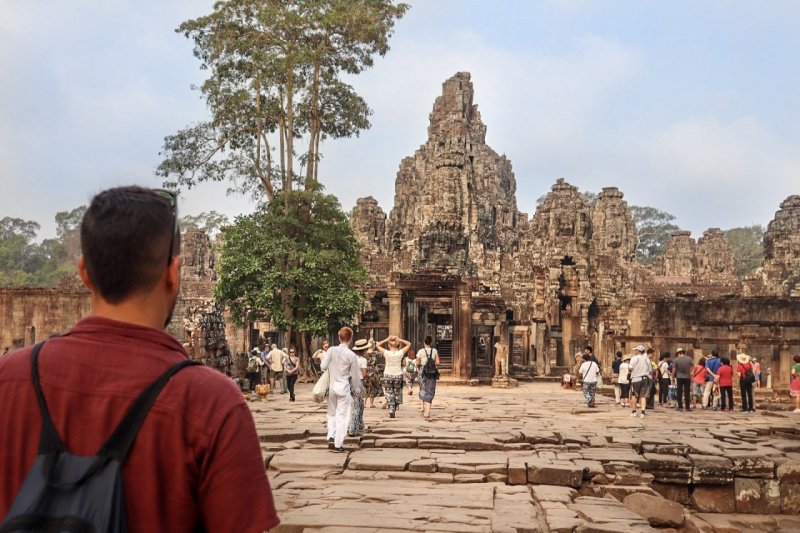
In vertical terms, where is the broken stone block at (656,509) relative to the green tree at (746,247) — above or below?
below

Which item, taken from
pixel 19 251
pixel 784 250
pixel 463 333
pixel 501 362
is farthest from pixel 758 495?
pixel 19 251

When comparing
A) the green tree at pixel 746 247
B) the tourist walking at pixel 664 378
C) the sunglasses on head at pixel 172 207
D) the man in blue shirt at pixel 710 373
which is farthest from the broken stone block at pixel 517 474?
the green tree at pixel 746 247

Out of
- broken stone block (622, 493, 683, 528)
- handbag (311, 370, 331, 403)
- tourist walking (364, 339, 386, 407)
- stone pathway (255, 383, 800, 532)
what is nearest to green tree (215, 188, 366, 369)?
tourist walking (364, 339, 386, 407)

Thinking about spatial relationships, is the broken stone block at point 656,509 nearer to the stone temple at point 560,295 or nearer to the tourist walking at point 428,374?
the tourist walking at point 428,374

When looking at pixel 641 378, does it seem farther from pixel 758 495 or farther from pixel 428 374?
pixel 758 495

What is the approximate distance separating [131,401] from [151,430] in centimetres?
8

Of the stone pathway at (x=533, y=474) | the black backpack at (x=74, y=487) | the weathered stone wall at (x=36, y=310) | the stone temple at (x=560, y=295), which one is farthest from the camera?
the weathered stone wall at (x=36, y=310)

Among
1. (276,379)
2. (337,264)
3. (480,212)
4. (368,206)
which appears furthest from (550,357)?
(368,206)

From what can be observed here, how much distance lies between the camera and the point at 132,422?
1638mm

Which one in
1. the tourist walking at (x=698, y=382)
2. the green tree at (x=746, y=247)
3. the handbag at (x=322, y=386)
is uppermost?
the green tree at (x=746, y=247)

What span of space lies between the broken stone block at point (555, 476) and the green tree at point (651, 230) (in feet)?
248

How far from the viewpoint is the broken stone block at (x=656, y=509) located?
6.98 metres

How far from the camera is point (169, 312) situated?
1.88m

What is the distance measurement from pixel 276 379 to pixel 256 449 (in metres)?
17.8
